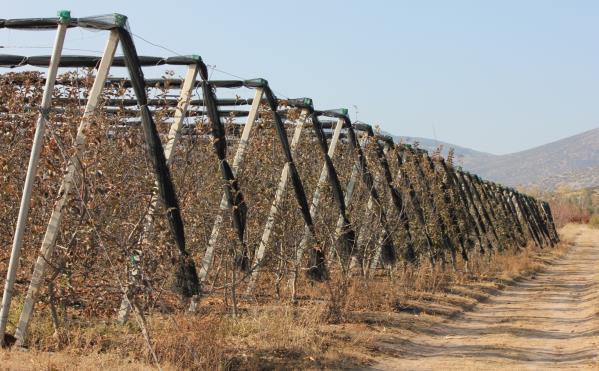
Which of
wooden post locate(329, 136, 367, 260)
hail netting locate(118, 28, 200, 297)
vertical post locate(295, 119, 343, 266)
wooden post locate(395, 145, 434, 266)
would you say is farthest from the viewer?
wooden post locate(395, 145, 434, 266)

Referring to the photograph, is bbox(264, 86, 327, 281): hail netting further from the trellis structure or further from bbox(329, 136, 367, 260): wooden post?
bbox(329, 136, 367, 260): wooden post

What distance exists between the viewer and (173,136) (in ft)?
30.0

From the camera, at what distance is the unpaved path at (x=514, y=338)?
9.77 m

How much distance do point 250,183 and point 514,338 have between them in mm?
4636

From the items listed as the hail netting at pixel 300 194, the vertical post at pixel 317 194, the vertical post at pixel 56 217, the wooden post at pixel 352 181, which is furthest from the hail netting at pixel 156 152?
the wooden post at pixel 352 181

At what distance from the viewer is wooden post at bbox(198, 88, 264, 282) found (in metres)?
10.5

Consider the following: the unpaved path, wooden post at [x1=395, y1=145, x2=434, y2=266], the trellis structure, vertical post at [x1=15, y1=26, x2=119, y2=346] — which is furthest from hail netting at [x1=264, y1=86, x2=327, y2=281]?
wooden post at [x1=395, y1=145, x2=434, y2=266]

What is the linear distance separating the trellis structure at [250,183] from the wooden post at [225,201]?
0.07 ft

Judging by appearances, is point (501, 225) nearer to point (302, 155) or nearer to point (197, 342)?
point (302, 155)

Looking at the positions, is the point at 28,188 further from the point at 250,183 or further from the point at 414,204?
the point at 414,204

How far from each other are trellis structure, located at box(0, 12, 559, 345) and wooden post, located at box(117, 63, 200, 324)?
0.02 meters

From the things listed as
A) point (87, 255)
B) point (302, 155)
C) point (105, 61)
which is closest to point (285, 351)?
point (87, 255)

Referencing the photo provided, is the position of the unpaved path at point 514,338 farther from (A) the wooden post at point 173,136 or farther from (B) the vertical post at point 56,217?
(B) the vertical post at point 56,217

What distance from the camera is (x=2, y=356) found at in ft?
23.1
